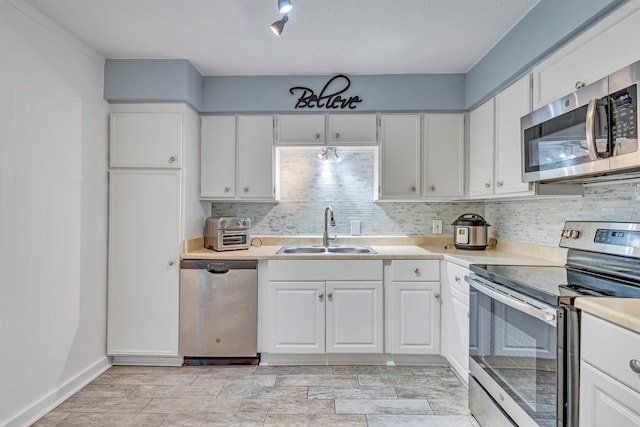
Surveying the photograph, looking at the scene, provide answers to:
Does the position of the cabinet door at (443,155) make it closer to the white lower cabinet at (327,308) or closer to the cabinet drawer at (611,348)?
the white lower cabinet at (327,308)

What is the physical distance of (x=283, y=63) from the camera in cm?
273

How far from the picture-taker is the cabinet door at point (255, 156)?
9.89 feet

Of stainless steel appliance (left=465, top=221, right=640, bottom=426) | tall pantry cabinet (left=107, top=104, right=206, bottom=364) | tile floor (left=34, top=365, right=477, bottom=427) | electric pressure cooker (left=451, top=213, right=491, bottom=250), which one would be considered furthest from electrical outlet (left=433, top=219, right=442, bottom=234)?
tall pantry cabinet (left=107, top=104, right=206, bottom=364)

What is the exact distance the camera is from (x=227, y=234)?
2.89 metres

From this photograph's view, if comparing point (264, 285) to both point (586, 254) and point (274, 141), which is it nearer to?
point (274, 141)

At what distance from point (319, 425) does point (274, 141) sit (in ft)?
6.92

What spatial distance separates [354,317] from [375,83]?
6.24 ft

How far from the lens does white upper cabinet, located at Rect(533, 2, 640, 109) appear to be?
139 cm

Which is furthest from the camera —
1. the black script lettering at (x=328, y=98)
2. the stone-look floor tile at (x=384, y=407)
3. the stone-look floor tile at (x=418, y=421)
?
the black script lettering at (x=328, y=98)

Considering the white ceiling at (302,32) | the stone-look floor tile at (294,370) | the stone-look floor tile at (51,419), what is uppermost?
the white ceiling at (302,32)

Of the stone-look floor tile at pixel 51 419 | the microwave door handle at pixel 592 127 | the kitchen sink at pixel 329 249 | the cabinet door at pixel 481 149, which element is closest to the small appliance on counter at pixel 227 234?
the kitchen sink at pixel 329 249

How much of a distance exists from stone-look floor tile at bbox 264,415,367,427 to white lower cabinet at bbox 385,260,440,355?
0.75 metres

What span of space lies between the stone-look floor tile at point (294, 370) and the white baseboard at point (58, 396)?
114 centimetres

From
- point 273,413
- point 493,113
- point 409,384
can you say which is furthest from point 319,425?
point 493,113
